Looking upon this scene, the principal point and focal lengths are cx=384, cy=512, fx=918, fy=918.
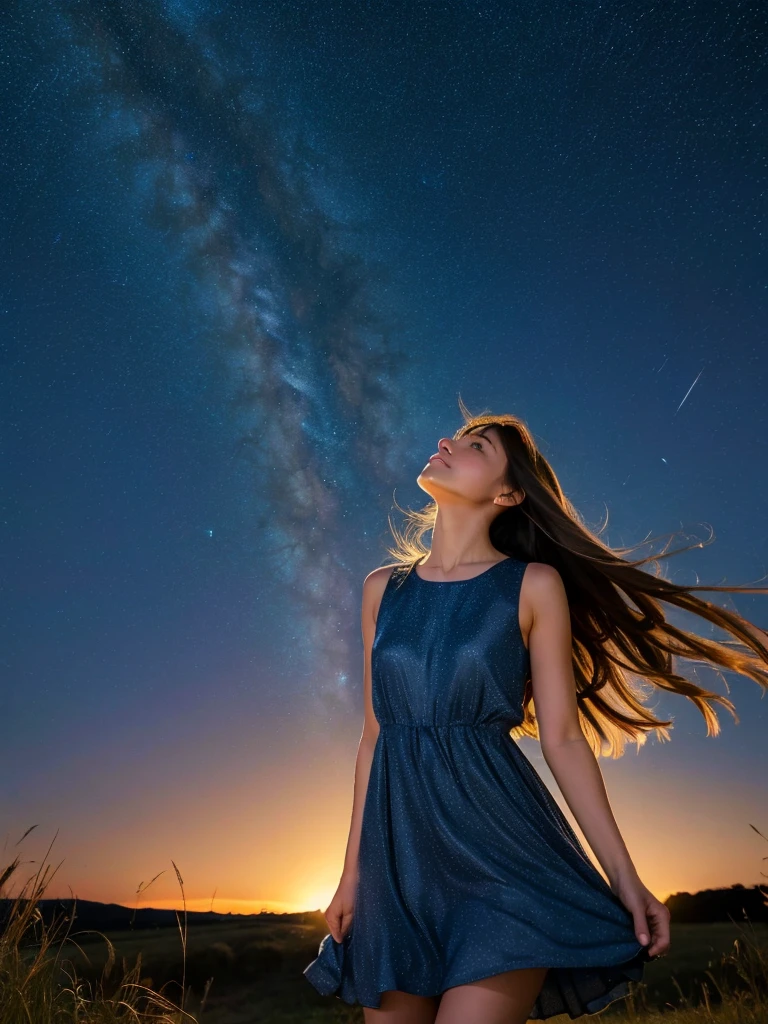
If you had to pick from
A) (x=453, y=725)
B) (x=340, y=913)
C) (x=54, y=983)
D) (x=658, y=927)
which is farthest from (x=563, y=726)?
(x=54, y=983)

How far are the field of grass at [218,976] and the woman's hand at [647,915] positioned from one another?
1.51 m

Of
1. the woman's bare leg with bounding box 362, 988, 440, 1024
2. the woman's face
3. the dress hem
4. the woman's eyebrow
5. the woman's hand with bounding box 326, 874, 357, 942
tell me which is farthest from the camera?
the woman's eyebrow

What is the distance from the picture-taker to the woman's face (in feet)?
11.3

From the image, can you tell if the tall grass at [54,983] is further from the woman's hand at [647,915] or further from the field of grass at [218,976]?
the woman's hand at [647,915]

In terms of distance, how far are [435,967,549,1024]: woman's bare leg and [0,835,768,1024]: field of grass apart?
3.52ft

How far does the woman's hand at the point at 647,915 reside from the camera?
258cm

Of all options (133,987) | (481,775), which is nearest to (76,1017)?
(133,987)

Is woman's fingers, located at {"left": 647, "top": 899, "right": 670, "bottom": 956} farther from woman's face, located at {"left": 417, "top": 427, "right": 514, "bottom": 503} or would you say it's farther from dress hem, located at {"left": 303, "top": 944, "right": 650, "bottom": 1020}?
woman's face, located at {"left": 417, "top": 427, "right": 514, "bottom": 503}

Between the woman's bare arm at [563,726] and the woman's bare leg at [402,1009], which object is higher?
the woman's bare arm at [563,726]

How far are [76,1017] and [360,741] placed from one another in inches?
51.9

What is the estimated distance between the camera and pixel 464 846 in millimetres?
2717

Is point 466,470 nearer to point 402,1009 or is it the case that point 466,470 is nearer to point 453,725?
point 453,725

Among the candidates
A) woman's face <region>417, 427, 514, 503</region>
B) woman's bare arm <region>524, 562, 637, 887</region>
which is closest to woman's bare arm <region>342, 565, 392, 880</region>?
woman's face <region>417, 427, 514, 503</region>

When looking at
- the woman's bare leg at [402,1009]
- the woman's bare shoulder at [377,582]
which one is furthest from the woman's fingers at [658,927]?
the woman's bare shoulder at [377,582]
